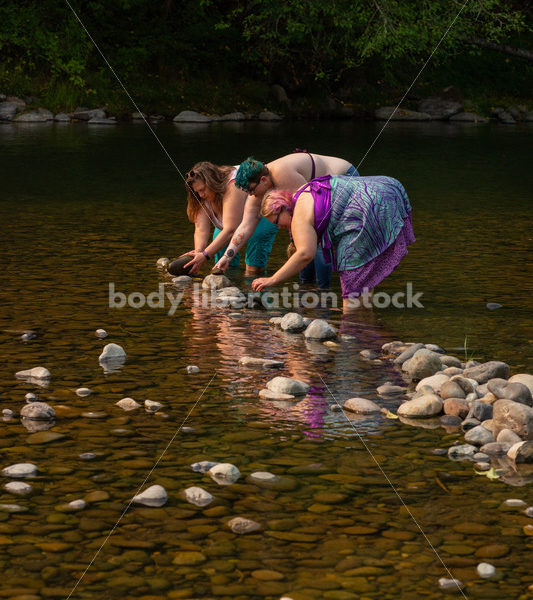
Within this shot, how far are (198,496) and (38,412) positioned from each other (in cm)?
138

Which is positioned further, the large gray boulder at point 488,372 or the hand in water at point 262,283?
the hand in water at point 262,283

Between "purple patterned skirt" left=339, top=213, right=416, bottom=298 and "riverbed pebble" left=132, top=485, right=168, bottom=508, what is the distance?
4081 mm

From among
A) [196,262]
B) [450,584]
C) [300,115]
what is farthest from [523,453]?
[300,115]

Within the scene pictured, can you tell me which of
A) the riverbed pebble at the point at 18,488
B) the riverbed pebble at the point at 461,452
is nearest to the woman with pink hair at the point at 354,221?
the riverbed pebble at the point at 461,452

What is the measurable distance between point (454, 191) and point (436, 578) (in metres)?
12.1

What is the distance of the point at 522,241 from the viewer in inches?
437

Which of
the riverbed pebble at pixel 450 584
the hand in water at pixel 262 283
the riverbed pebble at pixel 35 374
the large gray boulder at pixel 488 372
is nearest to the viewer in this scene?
the riverbed pebble at pixel 450 584

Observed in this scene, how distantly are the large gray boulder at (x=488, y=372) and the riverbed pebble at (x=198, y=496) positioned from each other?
7.36ft

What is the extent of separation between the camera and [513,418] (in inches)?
201

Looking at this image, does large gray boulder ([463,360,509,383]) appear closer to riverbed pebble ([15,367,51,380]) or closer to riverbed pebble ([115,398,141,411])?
riverbed pebble ([115,398,141,411])

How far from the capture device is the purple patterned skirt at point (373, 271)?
818 centimetres

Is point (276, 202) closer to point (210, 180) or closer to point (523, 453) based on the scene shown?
point (210, 180)

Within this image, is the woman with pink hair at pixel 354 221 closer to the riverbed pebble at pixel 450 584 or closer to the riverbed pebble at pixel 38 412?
the riverbed pebble at pixel 38 412

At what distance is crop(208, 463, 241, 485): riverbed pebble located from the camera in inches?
182
